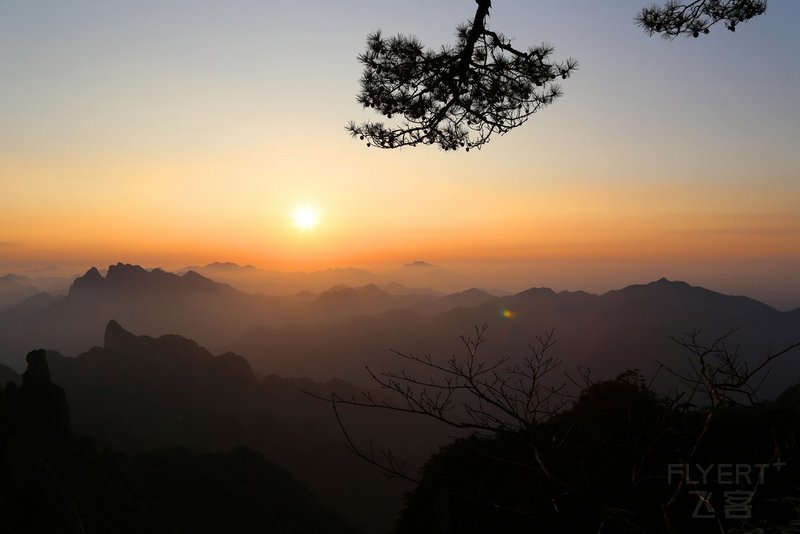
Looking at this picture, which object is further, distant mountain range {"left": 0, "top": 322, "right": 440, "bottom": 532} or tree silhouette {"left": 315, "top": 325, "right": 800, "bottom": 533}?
distant mountain range {"left": 0, "top": 322, "right": 440, "bottom": 532}

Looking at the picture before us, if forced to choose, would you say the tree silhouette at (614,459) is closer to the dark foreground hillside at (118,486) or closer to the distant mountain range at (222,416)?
the dark foreground hillside at (118,486)

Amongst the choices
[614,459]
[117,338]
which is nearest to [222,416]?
[117,338]

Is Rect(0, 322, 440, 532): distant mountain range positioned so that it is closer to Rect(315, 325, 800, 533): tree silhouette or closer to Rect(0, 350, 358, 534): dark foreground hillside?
Rect(0, 350, 358, 534): dark foreground hillside

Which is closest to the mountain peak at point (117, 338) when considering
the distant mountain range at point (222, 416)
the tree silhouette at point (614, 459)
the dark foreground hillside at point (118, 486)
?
the distant mountain range at point (222, 416)

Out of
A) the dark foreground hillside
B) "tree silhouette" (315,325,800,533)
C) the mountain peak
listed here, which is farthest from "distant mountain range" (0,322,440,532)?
"tree silhouette" (315,325,800,533)

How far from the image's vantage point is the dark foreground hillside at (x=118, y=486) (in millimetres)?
39125

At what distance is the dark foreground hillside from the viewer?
39125 millimetres

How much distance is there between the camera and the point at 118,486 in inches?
2023

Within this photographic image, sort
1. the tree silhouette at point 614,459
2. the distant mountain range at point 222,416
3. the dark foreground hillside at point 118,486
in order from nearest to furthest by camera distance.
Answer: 1. the tree silhouette at point 614,459
2. the dark foreground hillside at point 118,486
3. the distant mountain range at point 222,416

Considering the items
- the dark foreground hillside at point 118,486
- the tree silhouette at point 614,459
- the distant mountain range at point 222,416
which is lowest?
the distant mountain range at point 222,416

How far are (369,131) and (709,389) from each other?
757cm

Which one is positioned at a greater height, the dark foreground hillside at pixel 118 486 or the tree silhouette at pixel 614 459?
the tree silhouette at pixel 614 459

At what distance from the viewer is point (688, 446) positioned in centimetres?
952

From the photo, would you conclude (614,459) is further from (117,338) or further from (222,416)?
(117,338)
